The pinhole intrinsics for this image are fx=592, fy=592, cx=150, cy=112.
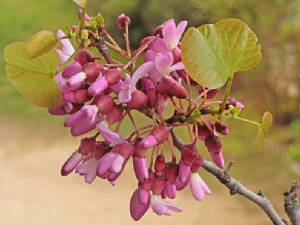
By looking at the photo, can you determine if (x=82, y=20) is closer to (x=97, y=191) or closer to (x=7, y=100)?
(x=97, y=191)

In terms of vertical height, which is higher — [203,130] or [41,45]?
[41,45]

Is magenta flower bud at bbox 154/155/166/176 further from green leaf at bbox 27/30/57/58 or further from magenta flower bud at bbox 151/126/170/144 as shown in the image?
green leaf at bbox 27/30/57/58

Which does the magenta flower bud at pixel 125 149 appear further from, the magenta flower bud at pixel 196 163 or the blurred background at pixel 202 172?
the blurred background at pixel 202 172

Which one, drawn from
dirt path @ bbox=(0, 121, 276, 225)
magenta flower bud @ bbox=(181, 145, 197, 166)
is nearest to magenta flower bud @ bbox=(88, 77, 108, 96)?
magenta flower bud @ bbox=(181, 145, 197, 166)

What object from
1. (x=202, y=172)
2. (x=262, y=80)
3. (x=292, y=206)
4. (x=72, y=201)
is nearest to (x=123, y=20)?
(x=292, y=206)

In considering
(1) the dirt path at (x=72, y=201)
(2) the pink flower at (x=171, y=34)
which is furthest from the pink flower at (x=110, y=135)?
(1) the dirt path at (x=72, y=201)

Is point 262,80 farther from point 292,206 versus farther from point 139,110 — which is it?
point 139,110

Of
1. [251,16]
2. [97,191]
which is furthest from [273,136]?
[97,191]
